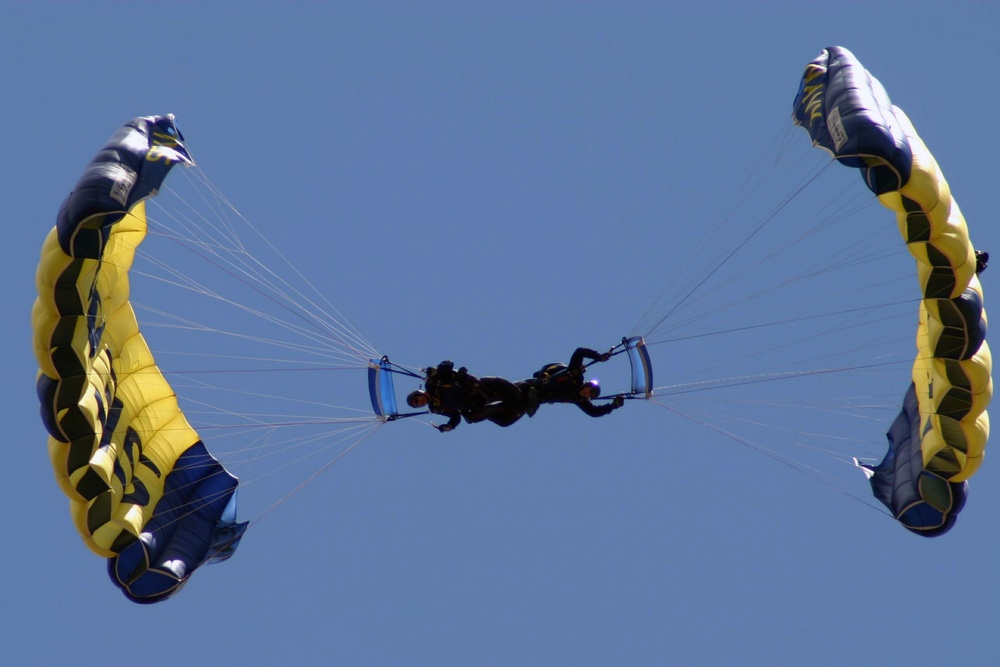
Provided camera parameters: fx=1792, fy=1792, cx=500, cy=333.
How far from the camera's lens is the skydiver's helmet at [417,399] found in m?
17.4

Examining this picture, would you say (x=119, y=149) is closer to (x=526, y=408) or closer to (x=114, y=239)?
(x=114, y=239)

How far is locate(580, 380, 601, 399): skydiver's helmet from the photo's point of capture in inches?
691

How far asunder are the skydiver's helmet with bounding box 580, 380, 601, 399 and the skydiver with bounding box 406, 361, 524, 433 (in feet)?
2.02

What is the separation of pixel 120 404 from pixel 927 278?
8.10 m

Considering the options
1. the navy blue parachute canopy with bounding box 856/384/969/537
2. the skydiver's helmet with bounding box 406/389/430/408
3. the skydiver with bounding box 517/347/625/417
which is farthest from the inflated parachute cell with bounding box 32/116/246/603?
the navy blue parachute canopy with bounding box 856/384/969/537

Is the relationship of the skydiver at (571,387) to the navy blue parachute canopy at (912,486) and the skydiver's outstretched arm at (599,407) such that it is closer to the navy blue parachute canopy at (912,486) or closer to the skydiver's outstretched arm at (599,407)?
the skydiver's outstretched arm at (599,407)

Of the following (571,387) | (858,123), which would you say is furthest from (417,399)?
(858,123)

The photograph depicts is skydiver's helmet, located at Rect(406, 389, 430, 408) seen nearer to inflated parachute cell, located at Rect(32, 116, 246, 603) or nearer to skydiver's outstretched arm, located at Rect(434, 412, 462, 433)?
skydiver's outstretched arm, located at Rect(434, 412, 462, 433)

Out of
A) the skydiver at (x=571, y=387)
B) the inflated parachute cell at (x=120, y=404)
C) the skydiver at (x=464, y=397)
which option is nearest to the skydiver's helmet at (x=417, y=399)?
the skydiver at (x=464, y=397)

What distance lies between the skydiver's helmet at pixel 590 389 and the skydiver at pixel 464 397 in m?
0.62

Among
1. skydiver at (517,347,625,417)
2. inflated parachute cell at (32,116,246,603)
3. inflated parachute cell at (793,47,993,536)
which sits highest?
inflated parachute cell at (793,47,993,536)

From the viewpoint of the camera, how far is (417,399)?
17.4 m

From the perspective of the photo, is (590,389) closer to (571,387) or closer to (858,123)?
(571,387)

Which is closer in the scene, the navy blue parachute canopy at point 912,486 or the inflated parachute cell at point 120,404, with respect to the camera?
the inflated parachute cell at point 120,404
